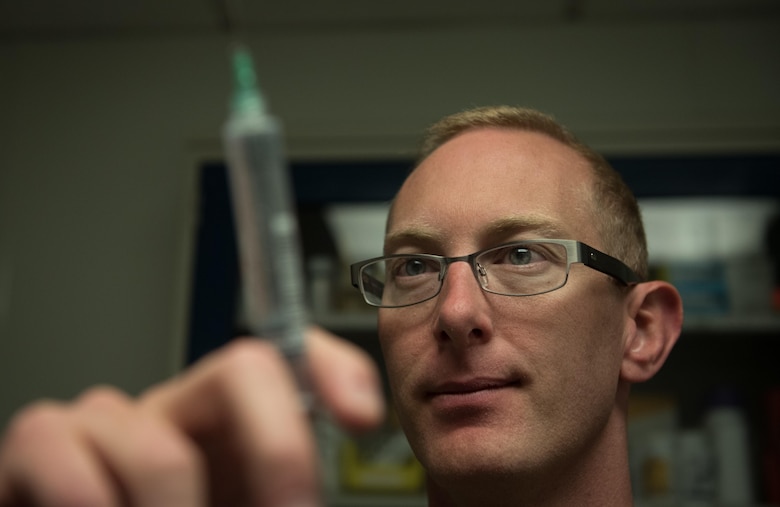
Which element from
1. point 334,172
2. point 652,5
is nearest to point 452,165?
point 334,172

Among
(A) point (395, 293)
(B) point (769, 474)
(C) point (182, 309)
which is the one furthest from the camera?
(C) point (182, 309)

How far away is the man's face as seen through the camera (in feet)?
2.76

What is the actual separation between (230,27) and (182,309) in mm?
944

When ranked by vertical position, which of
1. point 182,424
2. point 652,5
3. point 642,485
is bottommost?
point 642,485

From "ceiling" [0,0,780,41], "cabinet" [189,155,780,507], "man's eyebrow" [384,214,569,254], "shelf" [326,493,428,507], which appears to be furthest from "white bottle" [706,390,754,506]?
"ceiling" [0,0,780,41]

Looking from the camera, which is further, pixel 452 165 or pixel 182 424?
pixel 452 165

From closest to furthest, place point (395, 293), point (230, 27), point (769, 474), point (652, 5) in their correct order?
point (395, 293) < point (769, 474) < point (652, 5) < point (230, 27)

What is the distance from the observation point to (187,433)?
1.41 feet

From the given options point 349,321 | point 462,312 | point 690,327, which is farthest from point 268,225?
point 690,327

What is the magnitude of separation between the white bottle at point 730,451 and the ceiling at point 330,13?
44.4 inches

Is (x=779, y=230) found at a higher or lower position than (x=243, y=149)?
higher

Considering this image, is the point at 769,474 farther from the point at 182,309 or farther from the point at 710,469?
the point at 182,309

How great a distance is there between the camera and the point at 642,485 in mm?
1708

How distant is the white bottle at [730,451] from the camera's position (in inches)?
65.9
